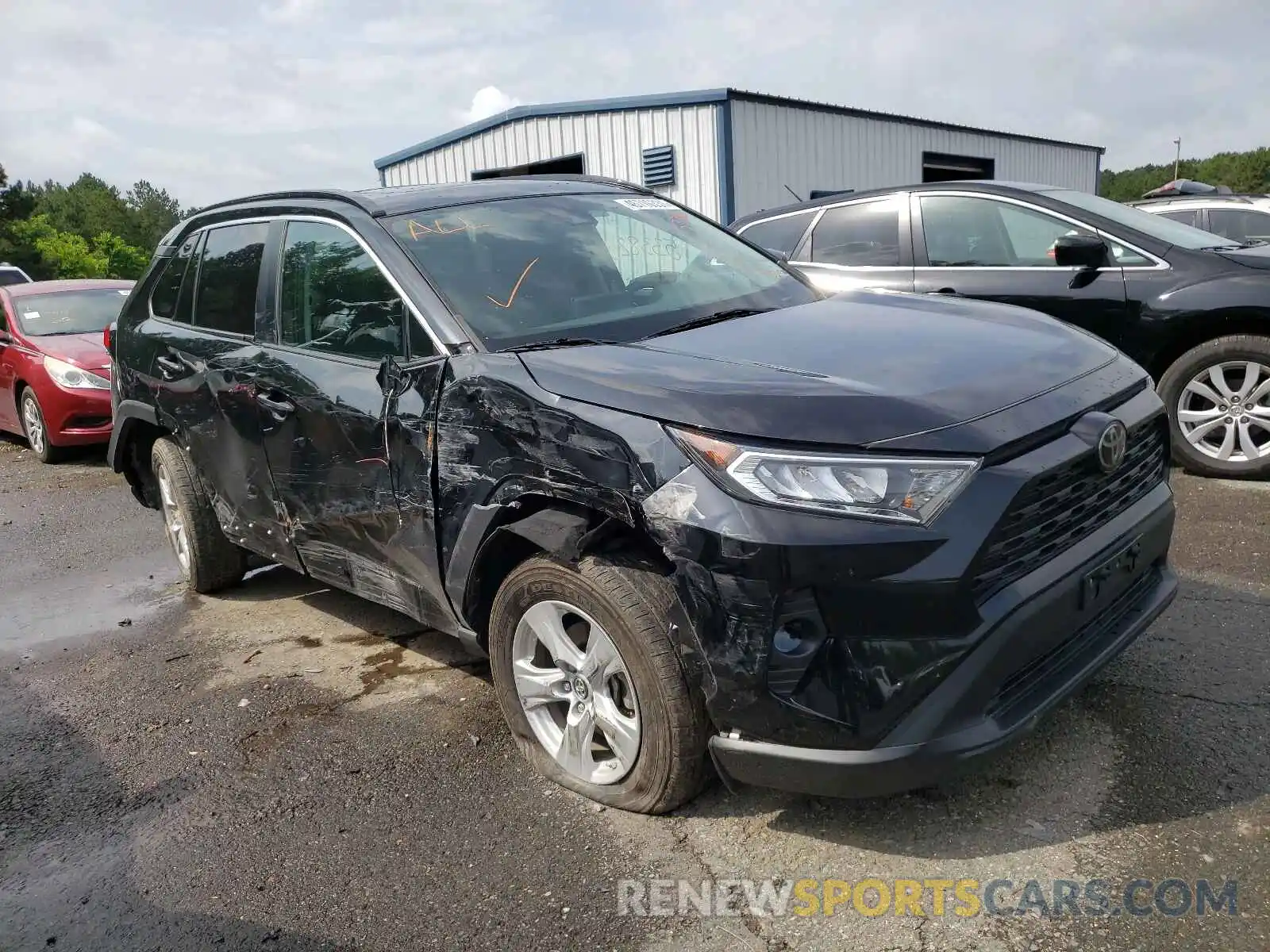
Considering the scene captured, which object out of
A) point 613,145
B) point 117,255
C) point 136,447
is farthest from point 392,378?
point 117,255

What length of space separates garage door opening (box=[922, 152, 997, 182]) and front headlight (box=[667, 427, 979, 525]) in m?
17.3

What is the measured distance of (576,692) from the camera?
290 centimetres

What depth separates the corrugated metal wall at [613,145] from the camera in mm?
13961

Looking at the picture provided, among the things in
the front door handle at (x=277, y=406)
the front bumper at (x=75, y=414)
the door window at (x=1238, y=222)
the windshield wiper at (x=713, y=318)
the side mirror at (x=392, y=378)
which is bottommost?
the front bumper at (x=75, y=414)

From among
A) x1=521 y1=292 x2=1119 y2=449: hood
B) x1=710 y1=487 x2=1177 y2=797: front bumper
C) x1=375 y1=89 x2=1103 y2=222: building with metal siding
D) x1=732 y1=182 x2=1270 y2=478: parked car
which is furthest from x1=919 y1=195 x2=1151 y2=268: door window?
x1=375 y1=89 x2=1103 y2=222: building with metal siding

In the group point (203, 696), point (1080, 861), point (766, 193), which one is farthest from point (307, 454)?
point (766, 193)

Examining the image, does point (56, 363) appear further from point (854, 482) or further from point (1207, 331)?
point (1207, 331)

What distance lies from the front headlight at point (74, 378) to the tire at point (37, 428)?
0.34 m

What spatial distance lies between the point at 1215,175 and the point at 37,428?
101 m

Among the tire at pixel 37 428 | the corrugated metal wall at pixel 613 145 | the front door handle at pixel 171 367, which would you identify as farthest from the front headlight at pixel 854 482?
the corrugated metal wall at pixel 613 145

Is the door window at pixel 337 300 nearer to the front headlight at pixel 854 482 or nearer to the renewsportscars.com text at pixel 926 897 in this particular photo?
the front headlight at pixel 854 482

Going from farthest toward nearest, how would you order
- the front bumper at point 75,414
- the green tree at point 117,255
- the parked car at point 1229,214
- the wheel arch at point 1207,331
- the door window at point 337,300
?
the green tree at point 117,255, the parked car at point 1229,214, the front bumper at point 75,414, the wheel arch at point 1207,331, the door window at point 337,300

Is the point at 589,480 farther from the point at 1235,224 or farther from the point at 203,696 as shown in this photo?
the point at 1235,224

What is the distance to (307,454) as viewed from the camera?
365 cm
